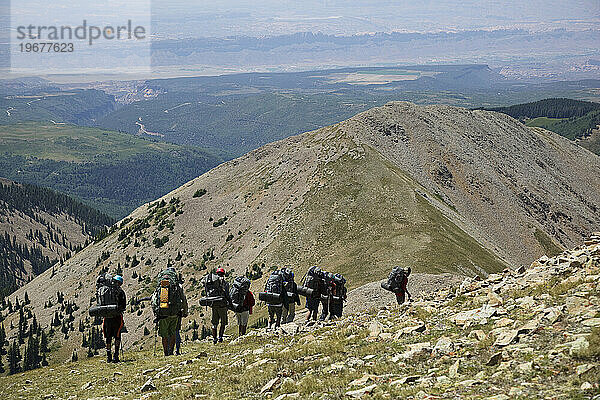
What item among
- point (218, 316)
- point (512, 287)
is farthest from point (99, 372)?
point (512, 287)

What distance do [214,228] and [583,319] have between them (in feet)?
279

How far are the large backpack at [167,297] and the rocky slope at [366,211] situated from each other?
2872cm

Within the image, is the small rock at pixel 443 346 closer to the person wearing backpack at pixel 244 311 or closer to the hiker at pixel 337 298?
the person wearing backpack at pixel 244 311

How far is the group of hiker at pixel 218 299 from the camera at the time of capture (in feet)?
71.9

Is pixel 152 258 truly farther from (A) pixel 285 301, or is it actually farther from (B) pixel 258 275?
(A) pixel 285 301

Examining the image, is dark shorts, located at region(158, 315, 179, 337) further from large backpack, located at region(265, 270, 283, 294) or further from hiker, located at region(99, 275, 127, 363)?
large backpack, located at region(265, 270, 283, 294)

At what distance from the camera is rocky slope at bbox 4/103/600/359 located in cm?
6456

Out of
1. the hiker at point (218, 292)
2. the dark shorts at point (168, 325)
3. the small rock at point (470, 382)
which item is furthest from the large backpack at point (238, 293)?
the small rock at point (470, 382)

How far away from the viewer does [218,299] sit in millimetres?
24859

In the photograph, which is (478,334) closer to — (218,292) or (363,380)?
(363,380)

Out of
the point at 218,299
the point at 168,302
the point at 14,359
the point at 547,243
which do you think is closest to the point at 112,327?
the point at 168,302

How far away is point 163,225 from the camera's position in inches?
4149

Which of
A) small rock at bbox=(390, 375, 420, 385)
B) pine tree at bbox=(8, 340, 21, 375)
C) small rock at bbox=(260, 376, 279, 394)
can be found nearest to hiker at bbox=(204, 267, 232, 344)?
small rock at bbox=(260, 376, 279, 394)

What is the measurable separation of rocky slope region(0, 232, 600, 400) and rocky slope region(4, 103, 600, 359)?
28.9 meters
